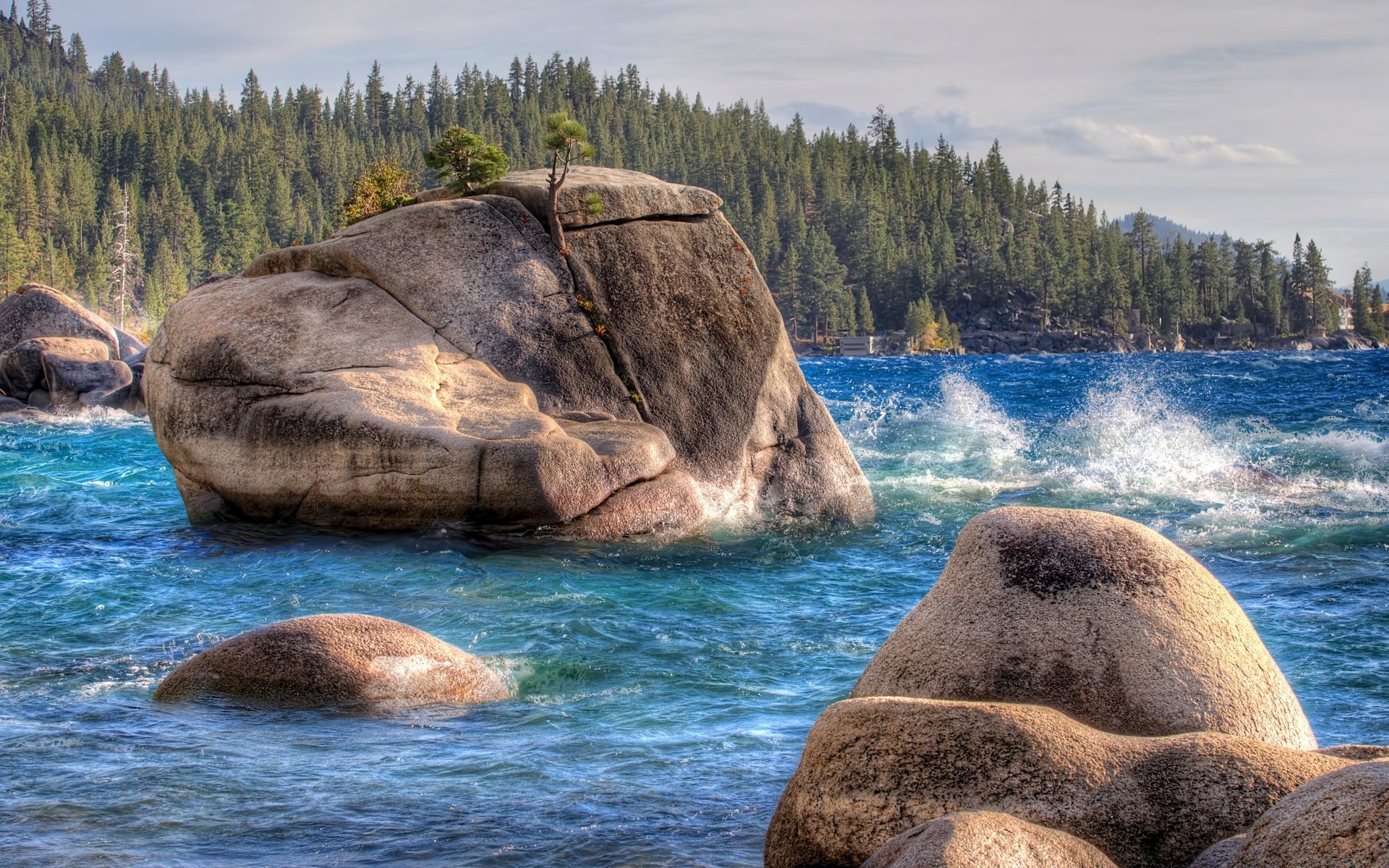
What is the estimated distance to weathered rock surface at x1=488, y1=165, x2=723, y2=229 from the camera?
61.7 ft

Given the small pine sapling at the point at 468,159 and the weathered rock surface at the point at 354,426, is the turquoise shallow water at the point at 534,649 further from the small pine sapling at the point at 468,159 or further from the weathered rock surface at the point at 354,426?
the small pine sapling at the point at 468,159

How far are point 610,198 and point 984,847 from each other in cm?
1556

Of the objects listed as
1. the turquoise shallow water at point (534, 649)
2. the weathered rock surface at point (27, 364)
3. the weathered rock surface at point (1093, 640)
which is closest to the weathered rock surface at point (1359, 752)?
the weathered rock surface at point (1093, 640)

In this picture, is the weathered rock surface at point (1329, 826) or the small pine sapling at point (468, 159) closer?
the weathered rock surface at point (1329, 826)

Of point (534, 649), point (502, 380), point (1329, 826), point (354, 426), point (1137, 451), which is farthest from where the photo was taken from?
point (1137, 451)

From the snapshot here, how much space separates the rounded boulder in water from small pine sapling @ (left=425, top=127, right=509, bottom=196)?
39.8ft

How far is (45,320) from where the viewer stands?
4500 centimetres

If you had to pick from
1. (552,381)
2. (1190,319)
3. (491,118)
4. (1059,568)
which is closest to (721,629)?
(1059,568)

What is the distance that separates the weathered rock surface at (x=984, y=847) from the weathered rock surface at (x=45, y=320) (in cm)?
4621

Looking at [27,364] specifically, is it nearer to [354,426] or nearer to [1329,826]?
[354,426]

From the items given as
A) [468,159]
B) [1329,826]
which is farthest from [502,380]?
[1329,826]

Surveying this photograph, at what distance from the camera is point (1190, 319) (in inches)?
6083

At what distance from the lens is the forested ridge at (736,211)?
131625mm

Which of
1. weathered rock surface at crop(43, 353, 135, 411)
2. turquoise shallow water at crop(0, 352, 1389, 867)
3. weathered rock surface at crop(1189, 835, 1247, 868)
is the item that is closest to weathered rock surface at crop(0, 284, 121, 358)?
weathered rock surface at crop(43, 353, 135, 411)
